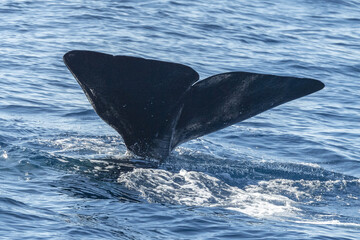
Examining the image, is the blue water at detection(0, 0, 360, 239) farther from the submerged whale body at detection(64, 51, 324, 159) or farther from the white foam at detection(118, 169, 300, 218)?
the submerged whale body at detection(64, 51, 324, 159)

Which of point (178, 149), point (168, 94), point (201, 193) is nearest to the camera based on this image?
point (168, 94)

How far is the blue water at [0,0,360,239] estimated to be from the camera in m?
6.28

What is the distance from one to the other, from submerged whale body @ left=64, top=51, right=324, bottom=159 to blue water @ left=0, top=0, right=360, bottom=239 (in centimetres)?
59

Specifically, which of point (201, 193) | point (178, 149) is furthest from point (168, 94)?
point (178, 149)

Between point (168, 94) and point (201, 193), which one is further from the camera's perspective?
point (201, 193)

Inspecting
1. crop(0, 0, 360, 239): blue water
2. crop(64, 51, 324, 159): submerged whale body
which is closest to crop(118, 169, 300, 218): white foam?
crop(0, 0, 360, 239): blue water

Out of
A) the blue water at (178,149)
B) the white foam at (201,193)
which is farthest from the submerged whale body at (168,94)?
the blue water at (178,149)

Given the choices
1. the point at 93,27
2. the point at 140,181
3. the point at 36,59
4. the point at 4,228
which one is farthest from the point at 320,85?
the point at 93,27

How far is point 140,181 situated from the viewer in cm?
712

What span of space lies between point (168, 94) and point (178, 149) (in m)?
2.25

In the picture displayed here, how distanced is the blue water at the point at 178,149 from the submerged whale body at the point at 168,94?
23.1 inches

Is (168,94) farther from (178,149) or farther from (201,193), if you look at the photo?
(178,149)

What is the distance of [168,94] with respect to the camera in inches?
264

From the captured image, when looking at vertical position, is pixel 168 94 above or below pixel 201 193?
above
